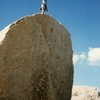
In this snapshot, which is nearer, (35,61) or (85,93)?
(35,61)

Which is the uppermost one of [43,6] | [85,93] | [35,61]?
[43,6]

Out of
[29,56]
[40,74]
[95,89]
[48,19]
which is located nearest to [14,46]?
[29,56]

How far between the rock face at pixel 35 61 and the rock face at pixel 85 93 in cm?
262

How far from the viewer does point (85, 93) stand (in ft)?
38.8

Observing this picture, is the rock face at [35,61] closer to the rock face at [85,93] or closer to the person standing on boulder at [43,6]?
the person standing on boulder at [43,6]

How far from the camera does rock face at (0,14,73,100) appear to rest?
7.36 meters

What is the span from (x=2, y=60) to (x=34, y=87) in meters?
1.15

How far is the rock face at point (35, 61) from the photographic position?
7363 millimetres

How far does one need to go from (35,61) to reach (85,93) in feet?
14.6

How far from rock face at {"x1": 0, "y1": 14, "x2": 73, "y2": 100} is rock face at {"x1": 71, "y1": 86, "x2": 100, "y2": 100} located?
8.58 ft

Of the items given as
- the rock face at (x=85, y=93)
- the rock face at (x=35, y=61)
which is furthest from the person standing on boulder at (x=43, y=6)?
the rock face at (x=85, y=93)

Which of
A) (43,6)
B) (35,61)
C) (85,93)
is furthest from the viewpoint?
(85,93)

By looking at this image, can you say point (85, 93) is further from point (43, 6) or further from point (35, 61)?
point (35, 61)

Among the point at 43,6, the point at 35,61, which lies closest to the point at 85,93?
the point at 43,6
